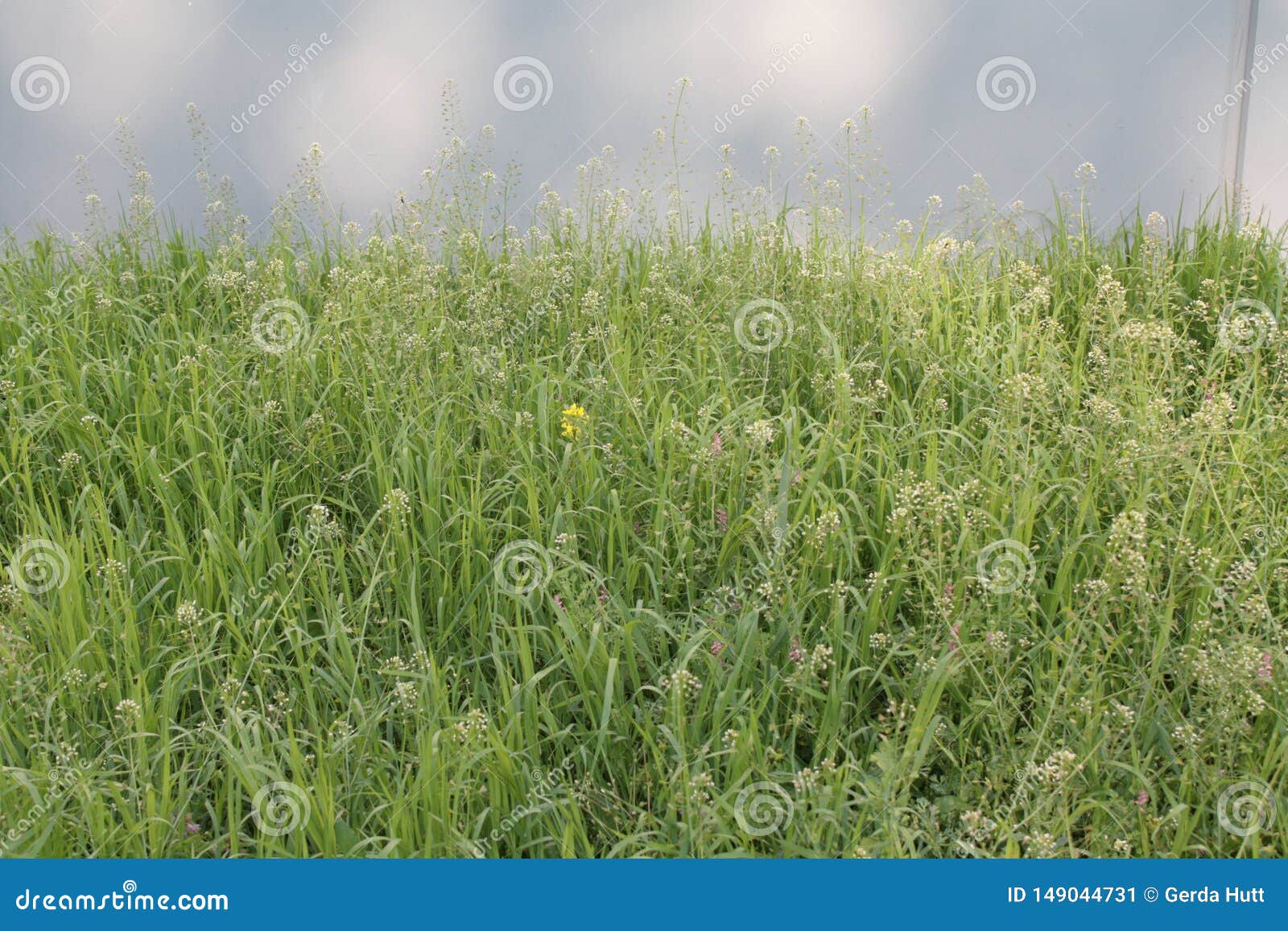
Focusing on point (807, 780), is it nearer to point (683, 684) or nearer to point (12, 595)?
point (683, 684)

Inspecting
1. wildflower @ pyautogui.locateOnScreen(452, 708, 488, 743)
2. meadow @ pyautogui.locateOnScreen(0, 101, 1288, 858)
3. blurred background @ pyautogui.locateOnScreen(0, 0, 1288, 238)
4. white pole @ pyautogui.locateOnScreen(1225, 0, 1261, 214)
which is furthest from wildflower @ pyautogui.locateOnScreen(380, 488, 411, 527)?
white pole @ pyautogui.locateOnScreen(1225, 0, 1261, 214)

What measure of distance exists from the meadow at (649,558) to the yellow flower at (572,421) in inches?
1.1

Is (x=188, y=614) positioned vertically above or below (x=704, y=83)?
below

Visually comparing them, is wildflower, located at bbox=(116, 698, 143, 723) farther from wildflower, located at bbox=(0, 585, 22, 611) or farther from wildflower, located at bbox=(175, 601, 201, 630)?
wildflower, located at bbox=(0, 585, 22, 611)

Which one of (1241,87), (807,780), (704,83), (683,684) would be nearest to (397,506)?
(683,684)

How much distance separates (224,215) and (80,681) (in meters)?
3.16

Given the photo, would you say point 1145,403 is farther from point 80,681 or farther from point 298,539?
point 80,681

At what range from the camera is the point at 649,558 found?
2730 mm

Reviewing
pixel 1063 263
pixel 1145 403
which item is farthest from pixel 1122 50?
pixel 1145 403

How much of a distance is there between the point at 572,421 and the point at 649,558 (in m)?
0.66

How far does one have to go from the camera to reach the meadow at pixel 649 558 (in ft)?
6.73

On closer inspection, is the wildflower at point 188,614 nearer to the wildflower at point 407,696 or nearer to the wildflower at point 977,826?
the wildflower at point 407,696

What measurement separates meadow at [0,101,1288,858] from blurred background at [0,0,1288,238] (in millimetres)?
659

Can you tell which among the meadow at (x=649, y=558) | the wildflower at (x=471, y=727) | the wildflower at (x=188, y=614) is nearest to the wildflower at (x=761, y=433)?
the meadow at (x=649, y=558)
